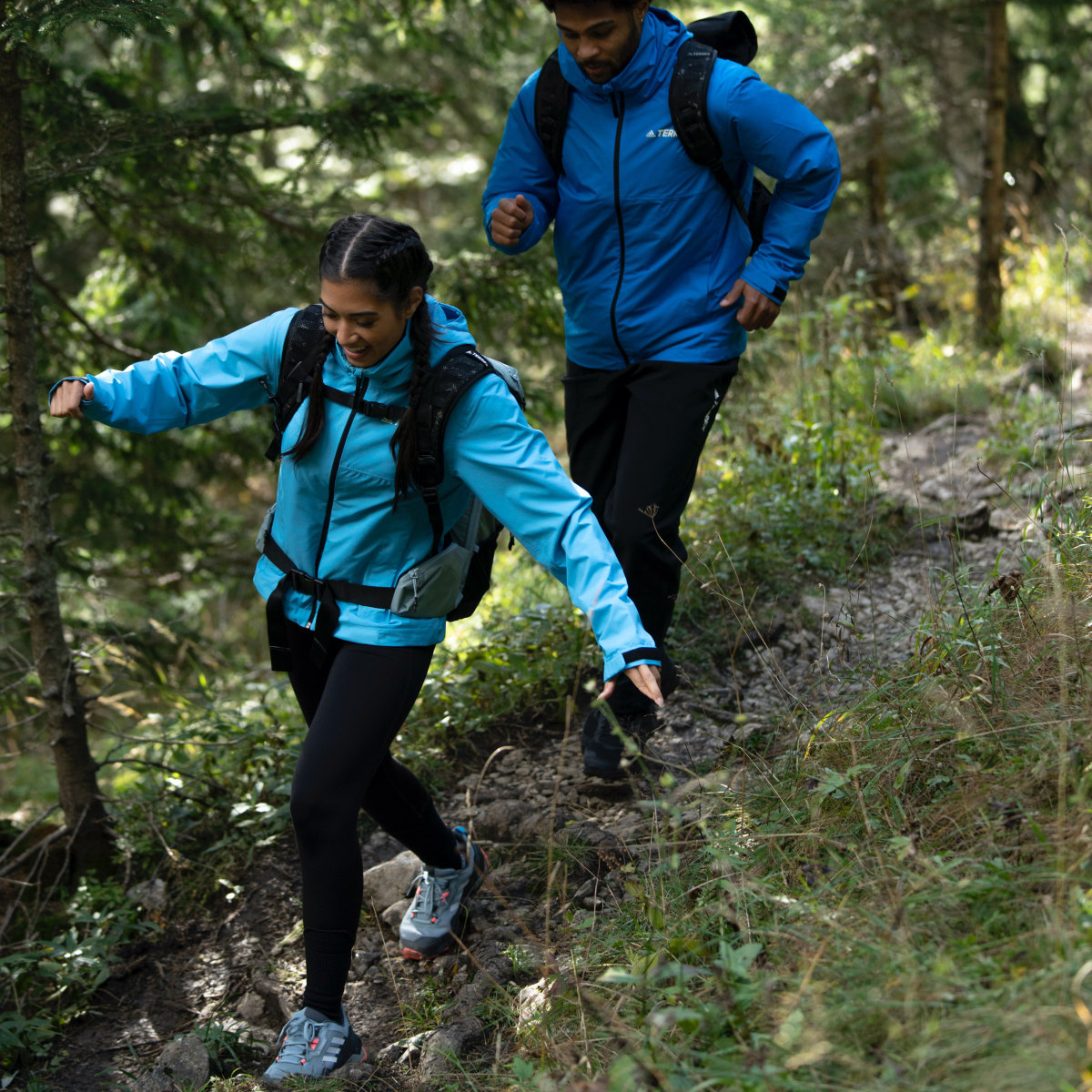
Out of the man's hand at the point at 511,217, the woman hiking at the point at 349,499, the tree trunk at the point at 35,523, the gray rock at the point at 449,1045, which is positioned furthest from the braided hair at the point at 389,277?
the tree trunk at the point at 35,523

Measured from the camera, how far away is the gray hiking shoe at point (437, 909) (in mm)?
3598

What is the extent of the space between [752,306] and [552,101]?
3.51 ft

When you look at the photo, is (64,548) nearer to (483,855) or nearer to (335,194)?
(335,194)

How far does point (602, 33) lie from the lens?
345 cm

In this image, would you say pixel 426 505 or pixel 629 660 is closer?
pixel 629 660

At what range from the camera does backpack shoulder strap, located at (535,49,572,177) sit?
3.76 metres

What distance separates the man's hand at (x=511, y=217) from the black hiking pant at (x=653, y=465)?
2.03 feet

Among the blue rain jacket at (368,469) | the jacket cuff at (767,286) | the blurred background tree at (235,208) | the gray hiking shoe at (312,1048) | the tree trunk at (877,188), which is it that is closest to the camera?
the blue rain jacket at (368,469)

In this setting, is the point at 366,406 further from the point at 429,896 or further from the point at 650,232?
the point at 429,896

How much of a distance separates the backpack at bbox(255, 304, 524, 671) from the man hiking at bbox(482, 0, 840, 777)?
34.1 inches

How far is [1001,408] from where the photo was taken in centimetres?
677

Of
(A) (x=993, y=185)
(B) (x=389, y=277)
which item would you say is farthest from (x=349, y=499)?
(A) (x=993, y=185)

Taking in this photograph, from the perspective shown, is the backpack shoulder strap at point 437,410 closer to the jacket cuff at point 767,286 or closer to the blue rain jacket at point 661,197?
the blue rain jacket at point 661,197

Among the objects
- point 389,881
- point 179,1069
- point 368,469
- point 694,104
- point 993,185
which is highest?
point 694,104
